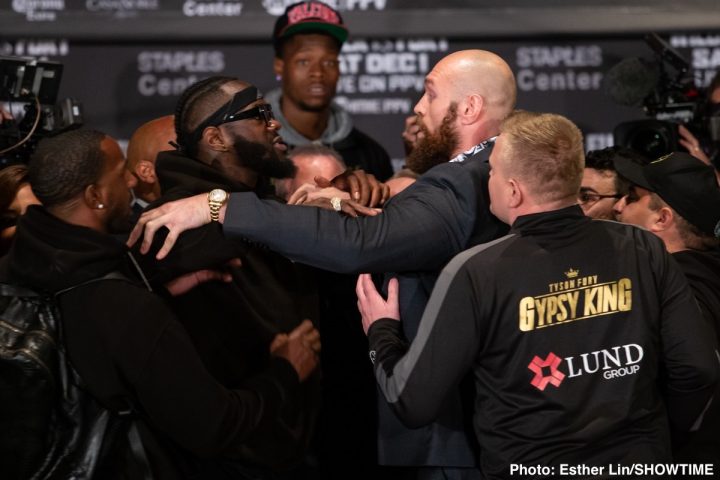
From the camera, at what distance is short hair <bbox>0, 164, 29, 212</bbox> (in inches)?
147

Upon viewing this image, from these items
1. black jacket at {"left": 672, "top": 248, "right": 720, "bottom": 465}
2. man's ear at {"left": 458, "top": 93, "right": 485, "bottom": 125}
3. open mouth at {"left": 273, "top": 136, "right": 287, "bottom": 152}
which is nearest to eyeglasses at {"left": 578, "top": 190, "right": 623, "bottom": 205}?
black jacket at {"left": 672, "top": 248, "right": 720, "bottom": 465}

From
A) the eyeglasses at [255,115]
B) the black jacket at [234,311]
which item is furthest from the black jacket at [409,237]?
the eyeglasses at [255,115]

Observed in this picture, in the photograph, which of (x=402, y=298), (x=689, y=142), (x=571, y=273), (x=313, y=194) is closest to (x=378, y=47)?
(x=689, y=142)

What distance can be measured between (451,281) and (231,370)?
2.33ft

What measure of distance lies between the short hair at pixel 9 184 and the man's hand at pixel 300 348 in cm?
134

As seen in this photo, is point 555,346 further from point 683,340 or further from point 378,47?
point 378,47

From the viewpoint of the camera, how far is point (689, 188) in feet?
11.3

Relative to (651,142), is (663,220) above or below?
below

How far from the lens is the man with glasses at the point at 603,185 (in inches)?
154

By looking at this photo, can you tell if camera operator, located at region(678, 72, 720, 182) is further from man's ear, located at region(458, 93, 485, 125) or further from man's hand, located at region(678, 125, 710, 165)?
man's ear, located at region(458, 93, 485, 125)

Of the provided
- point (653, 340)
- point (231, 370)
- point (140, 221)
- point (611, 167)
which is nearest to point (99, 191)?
point (140, 221)

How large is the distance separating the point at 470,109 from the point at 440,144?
0.14 meters

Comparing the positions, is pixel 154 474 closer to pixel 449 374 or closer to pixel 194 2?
pixel 449 374

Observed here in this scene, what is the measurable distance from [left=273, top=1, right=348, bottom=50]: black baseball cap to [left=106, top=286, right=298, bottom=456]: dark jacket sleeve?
288 cm
